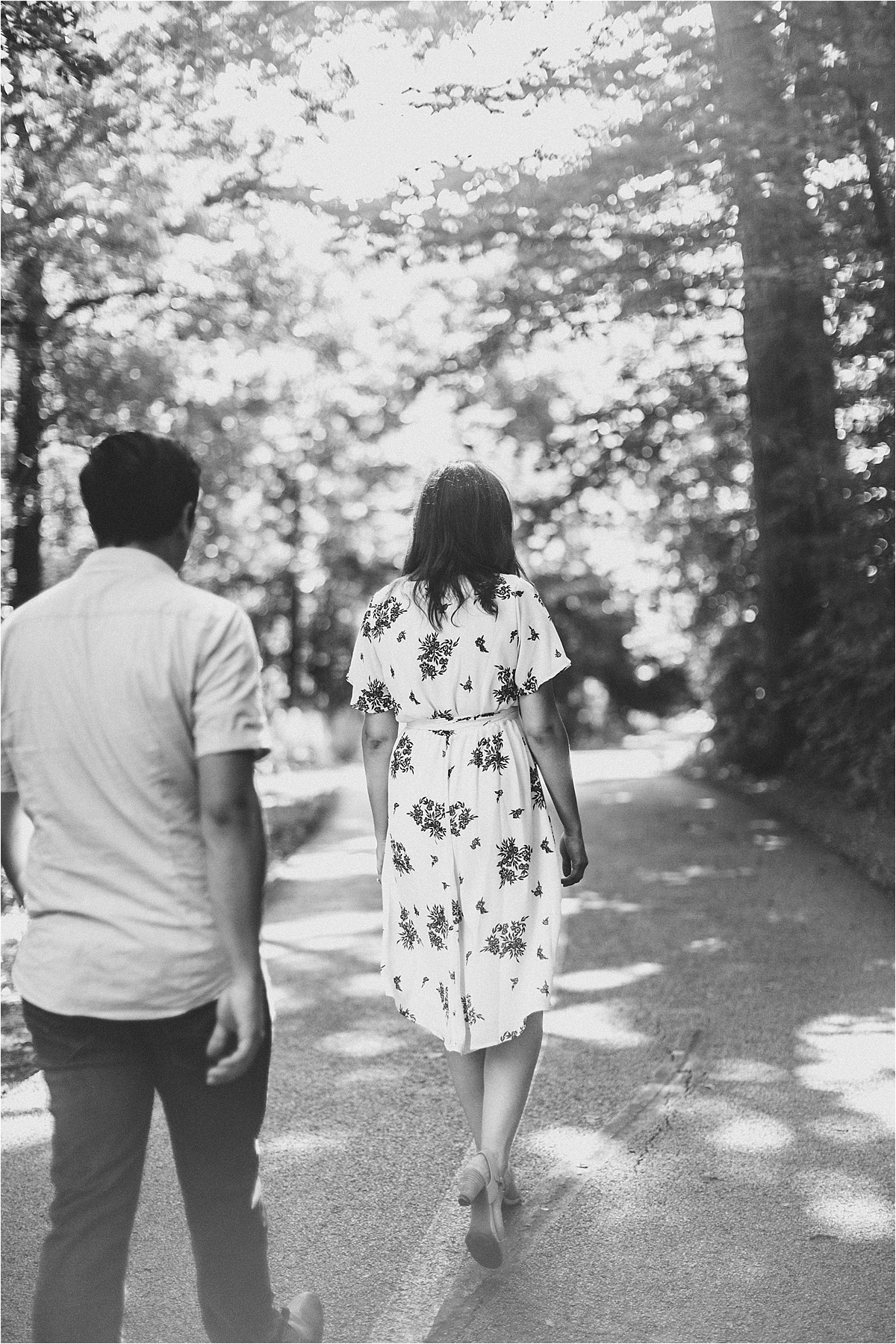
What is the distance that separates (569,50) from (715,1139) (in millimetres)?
6112

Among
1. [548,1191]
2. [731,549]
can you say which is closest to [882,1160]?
[548,1191]

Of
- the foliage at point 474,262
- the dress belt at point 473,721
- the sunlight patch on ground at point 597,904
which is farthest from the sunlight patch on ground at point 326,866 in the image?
the dress belt at point 473,721

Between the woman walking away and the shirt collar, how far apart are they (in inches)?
47.7

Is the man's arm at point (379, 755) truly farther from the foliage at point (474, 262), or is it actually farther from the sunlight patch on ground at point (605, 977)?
the foliage at point (474, 262)

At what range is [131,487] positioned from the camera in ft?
8.21

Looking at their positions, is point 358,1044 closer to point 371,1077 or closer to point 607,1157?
point 371,1077

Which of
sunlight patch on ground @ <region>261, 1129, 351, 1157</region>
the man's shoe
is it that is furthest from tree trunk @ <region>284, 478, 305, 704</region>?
the man's shoe

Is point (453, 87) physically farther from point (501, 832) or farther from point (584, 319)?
point (501, 832)

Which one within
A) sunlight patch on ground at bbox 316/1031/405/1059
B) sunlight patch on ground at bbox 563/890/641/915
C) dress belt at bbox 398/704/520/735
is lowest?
sunlight patch on ground at bbox 563/890/641/915

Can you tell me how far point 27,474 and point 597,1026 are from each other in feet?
15.2

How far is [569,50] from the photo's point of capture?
744cm

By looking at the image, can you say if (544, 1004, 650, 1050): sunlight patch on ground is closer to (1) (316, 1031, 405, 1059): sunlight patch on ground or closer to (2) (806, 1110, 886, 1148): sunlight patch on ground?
(1) (316, 1031, 405, 1059): sunlight patch on ground

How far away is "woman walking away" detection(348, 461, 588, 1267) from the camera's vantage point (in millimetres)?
3600

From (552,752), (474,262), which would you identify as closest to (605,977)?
(552,752)
